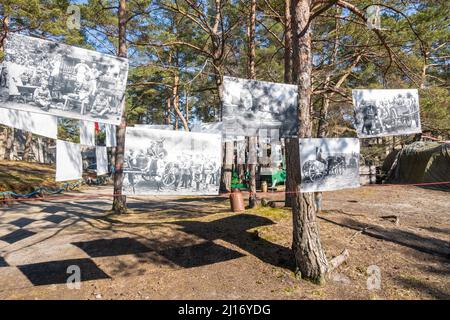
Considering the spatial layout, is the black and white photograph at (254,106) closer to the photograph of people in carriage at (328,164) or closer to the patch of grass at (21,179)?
the photograph of people in carriage at (328,164)

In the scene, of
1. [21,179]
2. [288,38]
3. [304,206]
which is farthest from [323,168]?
[21,179]

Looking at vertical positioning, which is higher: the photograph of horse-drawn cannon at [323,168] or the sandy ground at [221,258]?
the photograph of horse-drawn cannon at [323,168]

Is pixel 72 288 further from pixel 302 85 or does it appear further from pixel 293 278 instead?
Answer: pixel 302 85

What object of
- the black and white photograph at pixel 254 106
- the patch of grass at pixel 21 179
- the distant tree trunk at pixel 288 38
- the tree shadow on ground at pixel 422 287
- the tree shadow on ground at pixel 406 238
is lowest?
the tree shadow on ground at pixel 422 287

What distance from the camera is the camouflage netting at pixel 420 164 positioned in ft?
42.6

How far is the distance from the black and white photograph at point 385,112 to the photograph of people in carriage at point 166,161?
2676mm

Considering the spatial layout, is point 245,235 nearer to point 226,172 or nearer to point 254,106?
point 254,106

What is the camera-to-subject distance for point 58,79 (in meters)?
3.42

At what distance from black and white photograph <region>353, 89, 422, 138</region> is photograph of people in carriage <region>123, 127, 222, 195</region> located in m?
2.68

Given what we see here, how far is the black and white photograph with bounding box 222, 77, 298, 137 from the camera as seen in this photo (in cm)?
388

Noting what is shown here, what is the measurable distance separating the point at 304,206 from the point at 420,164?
13.1 metres

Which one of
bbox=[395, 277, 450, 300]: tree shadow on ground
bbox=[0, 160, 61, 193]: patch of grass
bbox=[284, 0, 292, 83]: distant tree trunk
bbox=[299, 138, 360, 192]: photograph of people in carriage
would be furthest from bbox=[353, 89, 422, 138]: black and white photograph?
bbox=[0, 160, 61, 193]: patch of grass

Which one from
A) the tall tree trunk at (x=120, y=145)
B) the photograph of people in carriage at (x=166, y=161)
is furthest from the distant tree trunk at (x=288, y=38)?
the tall tree trunk at (x=120, y=145)
